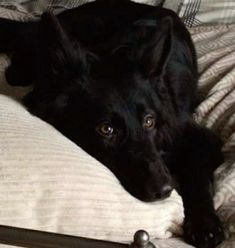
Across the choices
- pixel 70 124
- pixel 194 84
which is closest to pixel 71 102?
pixel 70 124

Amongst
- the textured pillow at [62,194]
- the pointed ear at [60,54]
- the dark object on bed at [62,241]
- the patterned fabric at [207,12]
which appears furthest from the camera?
the patterned fabric at [207,12]

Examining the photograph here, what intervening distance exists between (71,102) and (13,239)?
0.66 metres

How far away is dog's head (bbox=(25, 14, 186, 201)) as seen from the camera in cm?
125

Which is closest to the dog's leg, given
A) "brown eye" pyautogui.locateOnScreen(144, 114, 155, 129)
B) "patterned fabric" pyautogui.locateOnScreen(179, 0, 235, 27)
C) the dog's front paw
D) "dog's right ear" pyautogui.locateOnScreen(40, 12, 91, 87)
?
the dog's front paw

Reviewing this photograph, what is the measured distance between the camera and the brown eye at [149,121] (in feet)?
4.34

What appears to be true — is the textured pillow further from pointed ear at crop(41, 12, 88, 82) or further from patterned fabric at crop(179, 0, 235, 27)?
patterned fabric at crop(179, 0, 235, 27)

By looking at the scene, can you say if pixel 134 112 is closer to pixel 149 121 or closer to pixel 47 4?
pixel 149 121

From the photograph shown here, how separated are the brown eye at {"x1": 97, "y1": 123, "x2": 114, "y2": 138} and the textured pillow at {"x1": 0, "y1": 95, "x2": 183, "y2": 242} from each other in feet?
0.56

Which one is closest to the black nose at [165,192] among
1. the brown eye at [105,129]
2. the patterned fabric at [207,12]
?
the brown eye at [105,129]

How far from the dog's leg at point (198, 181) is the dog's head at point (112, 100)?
0.29 ft

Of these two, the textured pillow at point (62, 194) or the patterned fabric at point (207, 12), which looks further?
the patterned fabric at point (207, 12)

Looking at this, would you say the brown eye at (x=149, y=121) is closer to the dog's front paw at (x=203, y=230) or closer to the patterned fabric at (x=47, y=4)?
the dog's front paw at (x=203, y=230)

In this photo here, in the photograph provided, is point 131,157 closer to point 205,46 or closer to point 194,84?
point 194,84

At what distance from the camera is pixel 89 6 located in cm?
199
